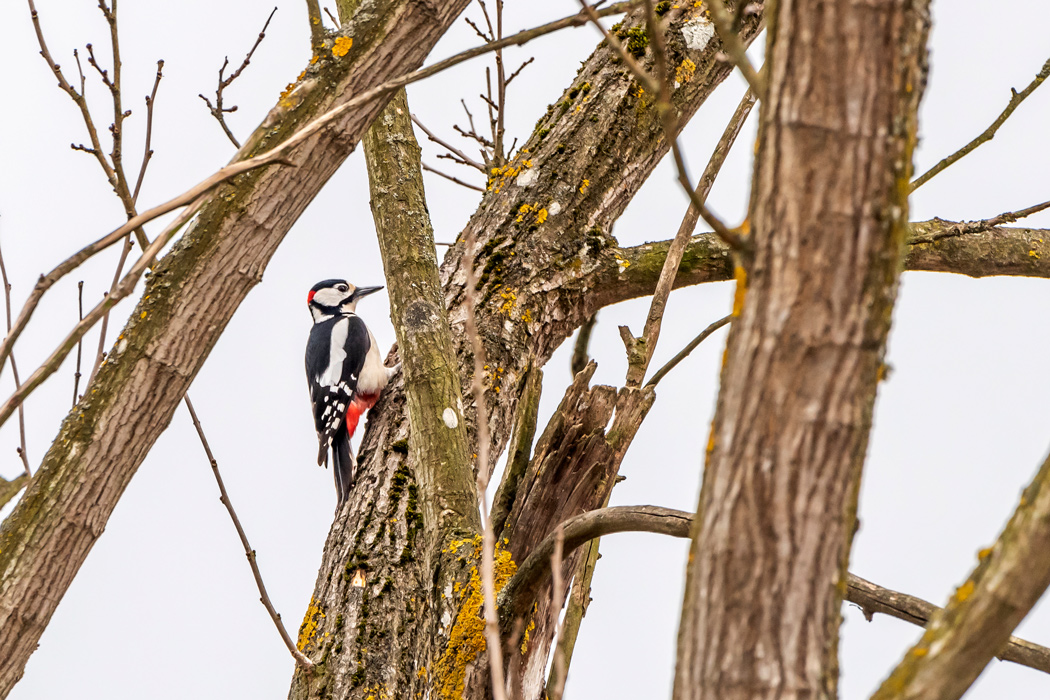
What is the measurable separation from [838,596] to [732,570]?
0.39ft

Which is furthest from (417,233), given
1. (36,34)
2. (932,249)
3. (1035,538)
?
(932,249)

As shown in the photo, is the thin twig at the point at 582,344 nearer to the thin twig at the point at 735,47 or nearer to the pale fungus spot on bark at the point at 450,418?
the pale fungus spot on bark at the point at 450,418

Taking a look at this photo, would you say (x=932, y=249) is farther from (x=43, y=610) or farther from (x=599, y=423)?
(x=43, y=610)

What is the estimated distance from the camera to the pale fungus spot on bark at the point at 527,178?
9.64ft

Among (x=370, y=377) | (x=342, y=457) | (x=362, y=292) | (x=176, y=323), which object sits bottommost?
(x=176, y=323)

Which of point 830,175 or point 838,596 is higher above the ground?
point 830,175

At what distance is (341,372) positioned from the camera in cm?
479

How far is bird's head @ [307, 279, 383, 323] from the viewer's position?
18.7 ft

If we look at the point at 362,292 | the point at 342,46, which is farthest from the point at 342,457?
the point at 342,46

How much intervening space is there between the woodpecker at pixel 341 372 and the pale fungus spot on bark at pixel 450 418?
1.95 meters

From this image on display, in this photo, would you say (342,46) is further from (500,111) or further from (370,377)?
(370,377)

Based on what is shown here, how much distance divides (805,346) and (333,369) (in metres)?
4.20

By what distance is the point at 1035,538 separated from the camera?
2.73 ft

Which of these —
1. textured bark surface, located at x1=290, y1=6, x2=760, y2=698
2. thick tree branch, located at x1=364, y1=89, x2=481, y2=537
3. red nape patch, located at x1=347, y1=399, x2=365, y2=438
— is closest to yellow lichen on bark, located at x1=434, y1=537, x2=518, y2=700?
textured bark surface, located at x1=290, y1=6, x2=760, y2=698
